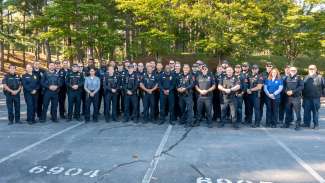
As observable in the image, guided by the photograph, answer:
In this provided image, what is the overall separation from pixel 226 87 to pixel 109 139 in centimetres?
404

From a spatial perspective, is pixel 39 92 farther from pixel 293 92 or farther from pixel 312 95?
pixel 312 95

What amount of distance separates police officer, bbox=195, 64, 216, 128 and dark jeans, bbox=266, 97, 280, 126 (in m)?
1.76

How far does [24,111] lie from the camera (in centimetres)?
1476

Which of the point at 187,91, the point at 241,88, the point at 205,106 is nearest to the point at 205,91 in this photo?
the point at 205,106

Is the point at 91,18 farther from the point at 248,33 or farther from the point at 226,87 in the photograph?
the point at 226,87

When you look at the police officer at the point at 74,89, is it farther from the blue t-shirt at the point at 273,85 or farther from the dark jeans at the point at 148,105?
the blue t-shirt at the point at 273,85

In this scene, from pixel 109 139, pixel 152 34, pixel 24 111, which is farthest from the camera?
pixel 152 34

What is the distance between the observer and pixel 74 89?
12648mm

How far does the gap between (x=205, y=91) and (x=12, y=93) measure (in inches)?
229

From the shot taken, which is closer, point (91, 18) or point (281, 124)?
point (281, 124)

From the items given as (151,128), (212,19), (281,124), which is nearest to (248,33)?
(212,19)

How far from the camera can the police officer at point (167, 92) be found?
12359 mm

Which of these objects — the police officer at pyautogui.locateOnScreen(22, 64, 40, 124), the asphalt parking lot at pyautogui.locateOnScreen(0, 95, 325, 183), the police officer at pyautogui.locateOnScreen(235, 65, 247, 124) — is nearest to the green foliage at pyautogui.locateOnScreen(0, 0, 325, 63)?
the police officer at pyautogui.locateOnScreen(22, 64, 40, 124)

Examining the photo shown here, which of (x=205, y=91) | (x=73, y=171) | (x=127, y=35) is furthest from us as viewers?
(x=127, y=35)
